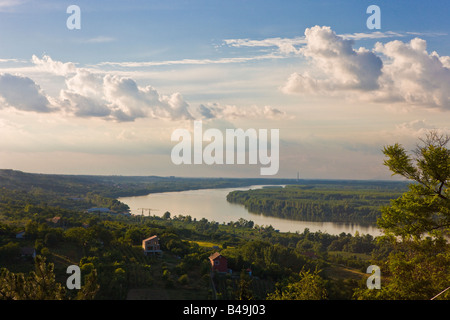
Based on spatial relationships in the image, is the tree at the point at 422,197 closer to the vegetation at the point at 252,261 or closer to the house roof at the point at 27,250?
the vegetation at the point at 252,261

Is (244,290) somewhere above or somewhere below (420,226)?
below

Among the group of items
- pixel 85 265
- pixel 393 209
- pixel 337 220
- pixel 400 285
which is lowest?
pixel 337 220

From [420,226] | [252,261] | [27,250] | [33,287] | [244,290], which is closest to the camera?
[33,287]

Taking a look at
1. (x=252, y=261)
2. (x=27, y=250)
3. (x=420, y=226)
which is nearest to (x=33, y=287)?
(x=420, y=226)

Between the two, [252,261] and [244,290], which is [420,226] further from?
[252,261]

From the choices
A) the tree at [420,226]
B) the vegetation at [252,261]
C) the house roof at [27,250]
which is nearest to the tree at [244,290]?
the vegetation at [252,261]

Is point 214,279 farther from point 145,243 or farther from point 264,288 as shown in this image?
point 145,243

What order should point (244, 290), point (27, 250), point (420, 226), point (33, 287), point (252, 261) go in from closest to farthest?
point (33, 287), point (420, 226), point (244, 290), point (27, 250), point (252, 261)

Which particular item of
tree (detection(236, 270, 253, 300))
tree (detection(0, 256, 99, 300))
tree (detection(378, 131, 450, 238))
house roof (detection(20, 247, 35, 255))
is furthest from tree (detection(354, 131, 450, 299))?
house roof (detection(20, 247, 35, 255))

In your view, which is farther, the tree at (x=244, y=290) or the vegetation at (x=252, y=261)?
the tree at (x=244, y=290)

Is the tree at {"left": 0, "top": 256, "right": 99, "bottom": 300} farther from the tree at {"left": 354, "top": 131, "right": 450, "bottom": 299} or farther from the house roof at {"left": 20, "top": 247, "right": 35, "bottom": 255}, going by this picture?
the house roof at {"left": 20, "top": 247, "right": 35, "bottom": 255}
